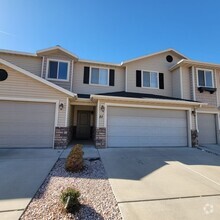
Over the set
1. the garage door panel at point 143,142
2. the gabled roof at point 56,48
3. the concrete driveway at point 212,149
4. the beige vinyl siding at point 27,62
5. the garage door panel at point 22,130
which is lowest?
the concrete driveway at point 212,149

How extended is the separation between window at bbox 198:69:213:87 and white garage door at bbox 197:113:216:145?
233cm

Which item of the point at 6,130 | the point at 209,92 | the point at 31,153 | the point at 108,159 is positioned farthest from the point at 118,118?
the point at 209,92

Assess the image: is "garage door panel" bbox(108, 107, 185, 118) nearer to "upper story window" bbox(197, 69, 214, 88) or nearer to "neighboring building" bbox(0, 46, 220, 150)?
"neighboring building" bbox(0, 46, 220, 150)

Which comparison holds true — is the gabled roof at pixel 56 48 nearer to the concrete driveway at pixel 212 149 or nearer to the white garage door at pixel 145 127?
the white garage door at pixel 145 127

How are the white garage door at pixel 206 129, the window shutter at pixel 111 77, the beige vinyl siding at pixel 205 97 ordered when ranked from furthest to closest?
the window shutter at pixel 111 77, the beige vinyl siding at pixel 205 97, the white garage door at pixel 206 129

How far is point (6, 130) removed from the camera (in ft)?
26.1

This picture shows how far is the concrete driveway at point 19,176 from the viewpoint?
9.89 feet

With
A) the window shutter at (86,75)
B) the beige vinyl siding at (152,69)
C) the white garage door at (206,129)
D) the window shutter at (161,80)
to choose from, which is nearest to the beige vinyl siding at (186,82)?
the beige vinyl siding at (152,69)

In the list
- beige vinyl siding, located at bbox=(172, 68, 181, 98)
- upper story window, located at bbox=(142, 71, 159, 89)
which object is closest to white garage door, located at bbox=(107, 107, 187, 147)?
beige vinyl siding, located at bbox=(172, 68, 181, 98)

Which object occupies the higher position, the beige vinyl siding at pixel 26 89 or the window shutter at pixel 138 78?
the window shutter at pixel 138 78

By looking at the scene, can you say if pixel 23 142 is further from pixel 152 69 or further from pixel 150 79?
pixel 152 69

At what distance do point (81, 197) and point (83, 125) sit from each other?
995cm

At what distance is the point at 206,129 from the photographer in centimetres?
1120

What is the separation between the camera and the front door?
1310cm
